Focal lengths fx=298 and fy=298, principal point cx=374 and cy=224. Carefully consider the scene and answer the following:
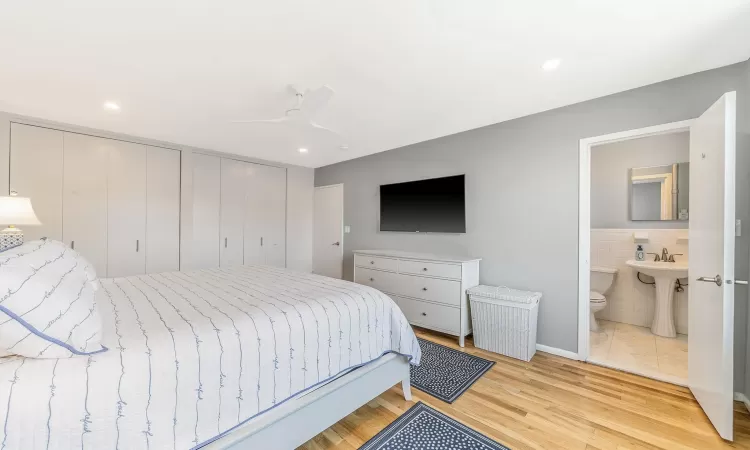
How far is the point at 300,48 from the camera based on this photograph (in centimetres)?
185

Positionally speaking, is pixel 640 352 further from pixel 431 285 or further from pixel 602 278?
pixel 431 285

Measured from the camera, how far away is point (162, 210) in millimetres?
3875

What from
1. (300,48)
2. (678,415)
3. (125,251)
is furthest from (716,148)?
(125,251)

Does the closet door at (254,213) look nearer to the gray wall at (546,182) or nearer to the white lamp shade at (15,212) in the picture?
the white lamp shade at (15,212)

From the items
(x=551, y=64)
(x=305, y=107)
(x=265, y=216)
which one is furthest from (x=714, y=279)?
(x=265, y=216)

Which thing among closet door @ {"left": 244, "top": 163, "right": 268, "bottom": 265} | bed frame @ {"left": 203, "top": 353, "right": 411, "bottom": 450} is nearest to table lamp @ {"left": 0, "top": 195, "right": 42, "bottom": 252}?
closet door @ {"left": 244, "top": 163, "right": 268, "bottom": 265}

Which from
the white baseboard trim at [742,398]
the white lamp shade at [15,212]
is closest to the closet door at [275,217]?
the white lamp shade at [15,212]

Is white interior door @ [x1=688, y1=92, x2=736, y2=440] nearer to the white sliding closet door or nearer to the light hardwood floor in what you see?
the light hardwood floor

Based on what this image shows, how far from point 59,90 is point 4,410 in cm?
270

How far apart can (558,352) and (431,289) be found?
131 cm

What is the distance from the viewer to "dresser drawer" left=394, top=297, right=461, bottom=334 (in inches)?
123

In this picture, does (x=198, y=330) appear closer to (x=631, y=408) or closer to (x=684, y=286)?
(x=631, y=408)

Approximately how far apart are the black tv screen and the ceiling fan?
1535 mm

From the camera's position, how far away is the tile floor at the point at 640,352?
8.16ft
